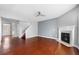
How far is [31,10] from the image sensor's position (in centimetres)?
127

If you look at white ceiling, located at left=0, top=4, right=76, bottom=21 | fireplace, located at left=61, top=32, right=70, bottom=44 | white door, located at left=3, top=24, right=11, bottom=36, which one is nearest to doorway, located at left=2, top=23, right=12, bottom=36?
white door, located at left=3, top=24, right=11, bottom=36

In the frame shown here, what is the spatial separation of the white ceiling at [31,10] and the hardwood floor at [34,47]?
26cm

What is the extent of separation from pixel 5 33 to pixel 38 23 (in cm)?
41

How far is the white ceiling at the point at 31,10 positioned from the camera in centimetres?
123

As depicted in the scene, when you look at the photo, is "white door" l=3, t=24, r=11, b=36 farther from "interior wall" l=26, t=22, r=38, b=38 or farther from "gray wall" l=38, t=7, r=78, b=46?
"gray wall" l=38, t=7, r=78, b=46

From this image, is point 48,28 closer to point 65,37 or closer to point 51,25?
point 51,25

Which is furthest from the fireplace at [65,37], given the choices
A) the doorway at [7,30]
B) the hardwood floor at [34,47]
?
the doorway at [7,30]

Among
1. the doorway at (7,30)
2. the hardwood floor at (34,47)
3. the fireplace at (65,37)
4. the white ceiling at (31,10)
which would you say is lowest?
the hardwood floor at (34,47)

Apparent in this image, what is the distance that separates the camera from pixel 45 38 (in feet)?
4.25

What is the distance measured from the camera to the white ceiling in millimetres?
1235

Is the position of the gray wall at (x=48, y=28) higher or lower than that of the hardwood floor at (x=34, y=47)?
higher

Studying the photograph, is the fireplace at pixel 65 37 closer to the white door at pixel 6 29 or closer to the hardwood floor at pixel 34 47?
the hardwood floor at pixel 34 47
